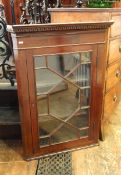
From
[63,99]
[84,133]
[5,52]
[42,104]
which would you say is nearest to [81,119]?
[84,133]

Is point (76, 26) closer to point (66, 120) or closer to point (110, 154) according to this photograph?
point (66, 120)

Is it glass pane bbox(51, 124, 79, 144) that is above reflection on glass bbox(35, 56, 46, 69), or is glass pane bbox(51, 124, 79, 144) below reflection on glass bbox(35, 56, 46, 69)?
below

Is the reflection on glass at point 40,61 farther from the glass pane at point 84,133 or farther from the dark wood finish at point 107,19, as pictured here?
the glass pane at point 84,133

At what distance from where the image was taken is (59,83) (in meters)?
1.39

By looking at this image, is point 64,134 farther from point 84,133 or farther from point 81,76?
point 81,76

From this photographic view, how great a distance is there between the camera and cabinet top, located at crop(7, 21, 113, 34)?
1.15 m

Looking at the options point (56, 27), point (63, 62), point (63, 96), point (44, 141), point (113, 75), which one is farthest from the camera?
point (113, 75)

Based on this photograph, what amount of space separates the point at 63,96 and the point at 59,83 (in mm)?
119

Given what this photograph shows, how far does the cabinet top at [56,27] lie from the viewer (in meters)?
1.15

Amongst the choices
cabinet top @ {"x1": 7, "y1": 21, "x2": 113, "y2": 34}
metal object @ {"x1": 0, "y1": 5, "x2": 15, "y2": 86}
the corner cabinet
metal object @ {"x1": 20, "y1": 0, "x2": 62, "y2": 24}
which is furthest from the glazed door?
metal object @ {"x1": 20, "y1": 0, "x2": 62, "y2": 24}

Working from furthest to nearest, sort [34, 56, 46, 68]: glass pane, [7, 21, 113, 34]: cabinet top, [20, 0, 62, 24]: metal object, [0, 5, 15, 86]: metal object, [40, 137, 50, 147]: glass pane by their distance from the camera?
[20, 0, 62, 24]: metal object, [0, 5, 15, 86]: metal object, [40, 137, 50, 147]: glass pane, [34, 56, 46, 68]: glass pane, [7, 21, 113, 34]: cabinet top

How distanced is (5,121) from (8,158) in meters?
0.30

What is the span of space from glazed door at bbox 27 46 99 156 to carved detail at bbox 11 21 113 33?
131 mm

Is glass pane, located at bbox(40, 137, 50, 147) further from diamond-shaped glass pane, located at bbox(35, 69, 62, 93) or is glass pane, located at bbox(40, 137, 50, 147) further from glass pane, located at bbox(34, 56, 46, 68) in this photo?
glass pane, located at bbox(34, 56, 46, 68)
